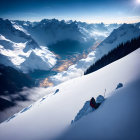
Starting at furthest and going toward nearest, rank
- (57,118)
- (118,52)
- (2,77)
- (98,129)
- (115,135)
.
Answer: (2,77), (118,52), (57,118), (98,129), (115,135)

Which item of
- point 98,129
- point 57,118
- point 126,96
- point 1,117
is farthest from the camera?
point 1,117

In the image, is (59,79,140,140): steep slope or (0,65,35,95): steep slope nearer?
(59,79,140,140): steep slope

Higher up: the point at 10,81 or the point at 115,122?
the point at 10,81

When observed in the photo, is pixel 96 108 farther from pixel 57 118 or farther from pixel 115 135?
pixel 57 118

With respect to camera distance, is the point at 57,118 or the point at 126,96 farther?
the point at 57,118

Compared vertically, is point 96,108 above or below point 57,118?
below

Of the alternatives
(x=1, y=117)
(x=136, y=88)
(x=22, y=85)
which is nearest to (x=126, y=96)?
(x=136, y=88)

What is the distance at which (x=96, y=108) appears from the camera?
44.3 ft

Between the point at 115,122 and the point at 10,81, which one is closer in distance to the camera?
the point at 115,122

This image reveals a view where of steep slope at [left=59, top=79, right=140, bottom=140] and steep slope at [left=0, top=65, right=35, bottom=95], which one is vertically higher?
steep slope at [left=0, top=65, right=35, bottom=95]

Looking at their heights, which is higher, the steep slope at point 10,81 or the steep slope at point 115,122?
the steep slope at point 10,81

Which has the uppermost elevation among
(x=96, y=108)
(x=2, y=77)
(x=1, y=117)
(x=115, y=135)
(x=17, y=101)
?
(x=2, y=77)

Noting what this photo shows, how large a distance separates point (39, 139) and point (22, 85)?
7026 inches

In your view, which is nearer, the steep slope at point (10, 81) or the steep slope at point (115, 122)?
the steep slope at point (115, 122)
